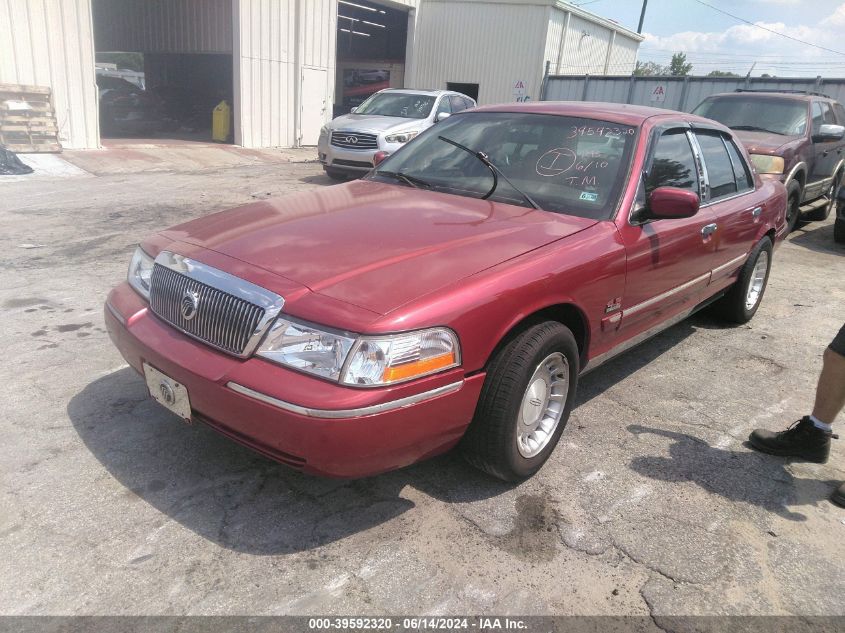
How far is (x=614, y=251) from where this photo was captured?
10.4 ft

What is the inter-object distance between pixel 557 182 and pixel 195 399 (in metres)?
2.18

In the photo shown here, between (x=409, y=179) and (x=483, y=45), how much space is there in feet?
68.8

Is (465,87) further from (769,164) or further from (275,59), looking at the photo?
(769,164)

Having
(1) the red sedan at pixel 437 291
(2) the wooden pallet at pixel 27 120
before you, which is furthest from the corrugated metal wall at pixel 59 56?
(1) the red sedan at pixel 437 291

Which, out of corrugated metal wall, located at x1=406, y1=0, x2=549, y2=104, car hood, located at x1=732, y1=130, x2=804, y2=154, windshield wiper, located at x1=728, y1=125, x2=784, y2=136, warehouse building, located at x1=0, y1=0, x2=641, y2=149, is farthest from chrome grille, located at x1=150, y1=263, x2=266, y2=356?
corrugated metal wall, located at x1=406, y1=0, x2=549, y2=104

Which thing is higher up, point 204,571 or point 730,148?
point 730,148

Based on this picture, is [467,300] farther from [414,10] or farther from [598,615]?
[414,10]

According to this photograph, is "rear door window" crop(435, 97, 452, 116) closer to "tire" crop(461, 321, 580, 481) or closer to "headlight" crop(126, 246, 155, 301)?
"headlight" crop(126, 246, 155, 301)

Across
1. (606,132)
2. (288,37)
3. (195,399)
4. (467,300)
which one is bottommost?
(195,399)

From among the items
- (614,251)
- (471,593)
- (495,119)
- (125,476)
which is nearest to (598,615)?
(471,593)

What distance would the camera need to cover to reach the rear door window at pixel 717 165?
14.1ft

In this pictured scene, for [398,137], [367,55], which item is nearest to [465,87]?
[367,55]

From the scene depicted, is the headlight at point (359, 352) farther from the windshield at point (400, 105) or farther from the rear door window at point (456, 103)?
the rear door window at point (456, 103)

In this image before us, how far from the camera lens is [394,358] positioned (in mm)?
2277
